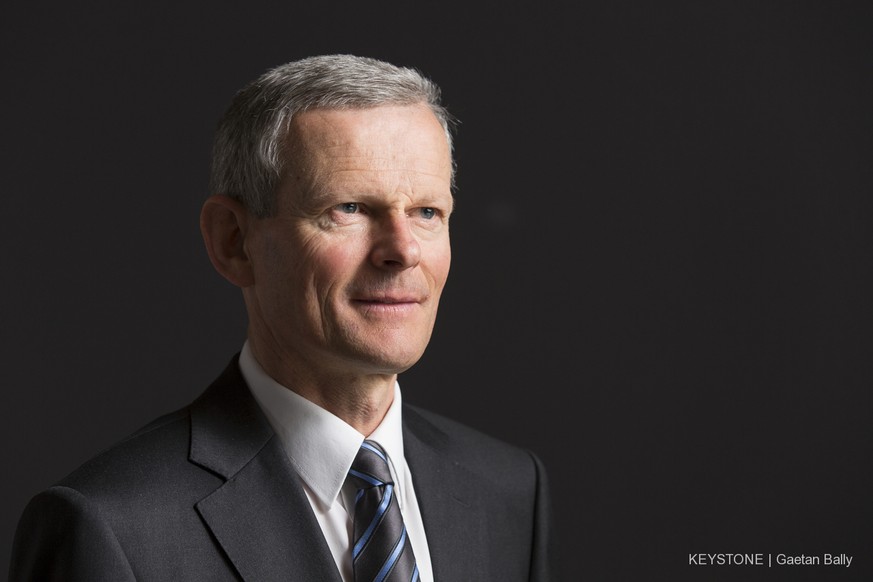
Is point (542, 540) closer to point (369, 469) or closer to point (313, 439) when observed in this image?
point (369, 469)

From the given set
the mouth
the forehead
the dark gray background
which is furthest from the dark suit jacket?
the dark gray background

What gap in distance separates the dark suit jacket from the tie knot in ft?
0.48

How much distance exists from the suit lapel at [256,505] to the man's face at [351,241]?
229 mm

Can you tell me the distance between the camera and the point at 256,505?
2.59 m

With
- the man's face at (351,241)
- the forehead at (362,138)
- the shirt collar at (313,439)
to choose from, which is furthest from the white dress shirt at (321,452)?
the forehead at (362,138)

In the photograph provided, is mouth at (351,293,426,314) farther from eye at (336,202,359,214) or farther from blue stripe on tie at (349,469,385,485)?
blue stripe on tie at (349,469,385,485)

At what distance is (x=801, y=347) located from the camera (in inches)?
171

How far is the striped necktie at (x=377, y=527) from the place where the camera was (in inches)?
104

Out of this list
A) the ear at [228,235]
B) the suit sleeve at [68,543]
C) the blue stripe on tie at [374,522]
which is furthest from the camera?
the ear at [228,235]

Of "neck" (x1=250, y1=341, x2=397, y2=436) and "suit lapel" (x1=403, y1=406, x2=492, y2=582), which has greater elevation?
"neck" (x1=250, y1=341, x2=397, y2=436)

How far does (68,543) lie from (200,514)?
0.90 ft

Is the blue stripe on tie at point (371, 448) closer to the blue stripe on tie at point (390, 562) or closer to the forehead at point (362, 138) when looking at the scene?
the blue stripe on tie at point (390, 562)

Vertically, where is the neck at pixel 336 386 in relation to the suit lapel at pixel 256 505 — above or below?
above

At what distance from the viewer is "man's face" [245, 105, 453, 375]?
8.57 ft
